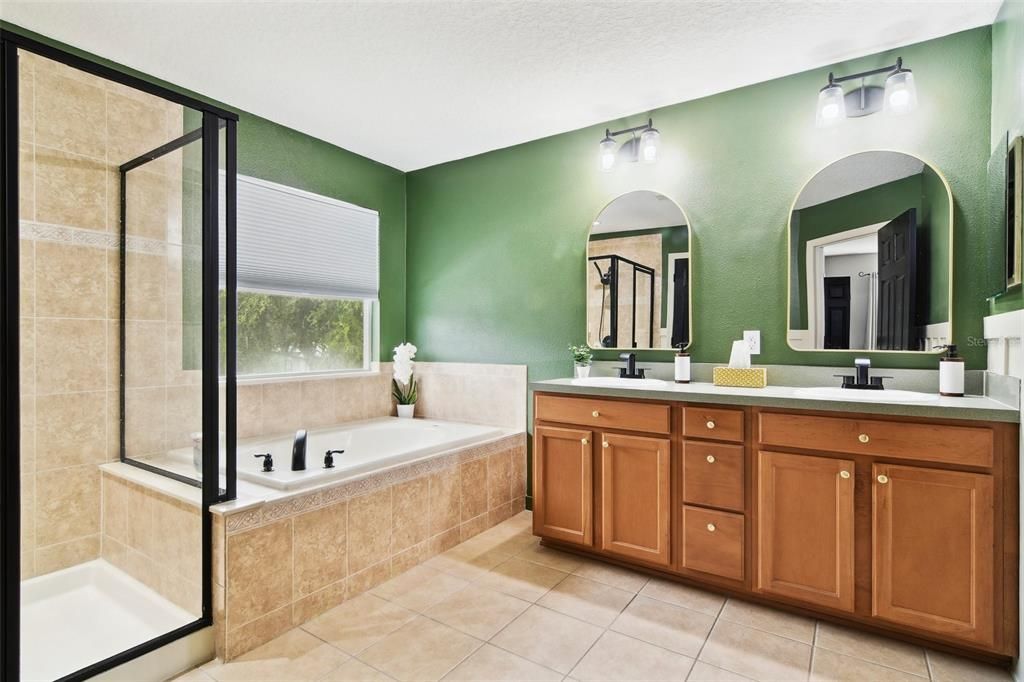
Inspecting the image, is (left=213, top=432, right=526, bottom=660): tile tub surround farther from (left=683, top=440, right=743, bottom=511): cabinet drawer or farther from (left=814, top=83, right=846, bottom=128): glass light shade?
(left=814, top=83, right=846, bottom=128): glass light shade

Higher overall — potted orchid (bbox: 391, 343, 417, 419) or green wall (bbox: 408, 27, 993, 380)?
green wall (bbox: 408, 27, 993, 380)

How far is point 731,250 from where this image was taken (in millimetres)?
2818

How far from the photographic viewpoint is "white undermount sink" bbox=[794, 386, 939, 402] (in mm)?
2100

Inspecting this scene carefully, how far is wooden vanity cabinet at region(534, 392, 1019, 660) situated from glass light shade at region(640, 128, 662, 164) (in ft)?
4.55

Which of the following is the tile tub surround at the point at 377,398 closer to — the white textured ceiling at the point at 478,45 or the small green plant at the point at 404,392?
the small green plant at the point at 404,392

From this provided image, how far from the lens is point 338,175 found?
3617 millimetres

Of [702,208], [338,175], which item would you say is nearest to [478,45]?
[702,208]

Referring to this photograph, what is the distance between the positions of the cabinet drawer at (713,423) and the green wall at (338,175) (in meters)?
2.38

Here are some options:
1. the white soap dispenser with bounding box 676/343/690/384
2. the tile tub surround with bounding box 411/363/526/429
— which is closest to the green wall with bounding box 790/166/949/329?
the white soap dispenser with bounding box 676/343/690/384

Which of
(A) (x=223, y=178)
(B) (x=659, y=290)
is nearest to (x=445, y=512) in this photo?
(B) (x=659, y=290)

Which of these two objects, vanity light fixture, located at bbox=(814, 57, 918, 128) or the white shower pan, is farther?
vanity light fixture, located at bbox=(814, 57, 918, 128)

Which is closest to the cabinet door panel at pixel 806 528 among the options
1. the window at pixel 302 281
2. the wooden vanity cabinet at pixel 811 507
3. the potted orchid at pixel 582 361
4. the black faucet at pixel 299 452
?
the wooden vanity cabinet at pixel 811 507

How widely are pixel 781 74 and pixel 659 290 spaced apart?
1.21 m

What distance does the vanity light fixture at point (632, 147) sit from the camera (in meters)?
2.94
